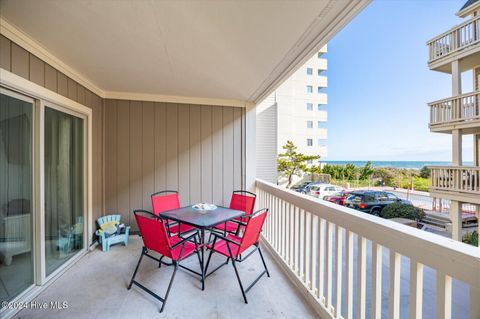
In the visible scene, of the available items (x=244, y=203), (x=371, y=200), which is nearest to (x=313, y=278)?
(x=371, y=200)

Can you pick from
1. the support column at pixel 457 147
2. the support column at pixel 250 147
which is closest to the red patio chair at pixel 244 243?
the support column at pixel 457 147

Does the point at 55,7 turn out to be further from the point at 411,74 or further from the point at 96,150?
the point at 411,74

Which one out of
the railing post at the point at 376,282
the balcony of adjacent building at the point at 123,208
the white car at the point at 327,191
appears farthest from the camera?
the white car at the point at 327,191

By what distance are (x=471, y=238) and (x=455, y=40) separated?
1161mm

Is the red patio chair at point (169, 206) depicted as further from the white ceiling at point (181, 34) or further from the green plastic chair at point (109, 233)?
the white ceiling at point (181, 34)

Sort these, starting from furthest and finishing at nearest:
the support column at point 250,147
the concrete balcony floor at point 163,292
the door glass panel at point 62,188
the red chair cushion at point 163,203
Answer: the support column at point 250,147 < the red chair cushion at point 163,203 < the door glass panel at point 62,188 < the concrete balcony floor at point 163,292

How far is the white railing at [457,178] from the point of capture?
1.14 metres

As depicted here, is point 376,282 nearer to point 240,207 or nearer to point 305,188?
point 240,207

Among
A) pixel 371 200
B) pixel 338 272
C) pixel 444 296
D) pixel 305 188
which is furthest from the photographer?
pixel 305 188

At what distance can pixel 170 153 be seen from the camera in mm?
3650

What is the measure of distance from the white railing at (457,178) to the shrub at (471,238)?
22cm

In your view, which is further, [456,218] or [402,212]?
[402,212]

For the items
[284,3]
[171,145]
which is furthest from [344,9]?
[171,145]

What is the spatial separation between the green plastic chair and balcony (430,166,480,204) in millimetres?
3682
